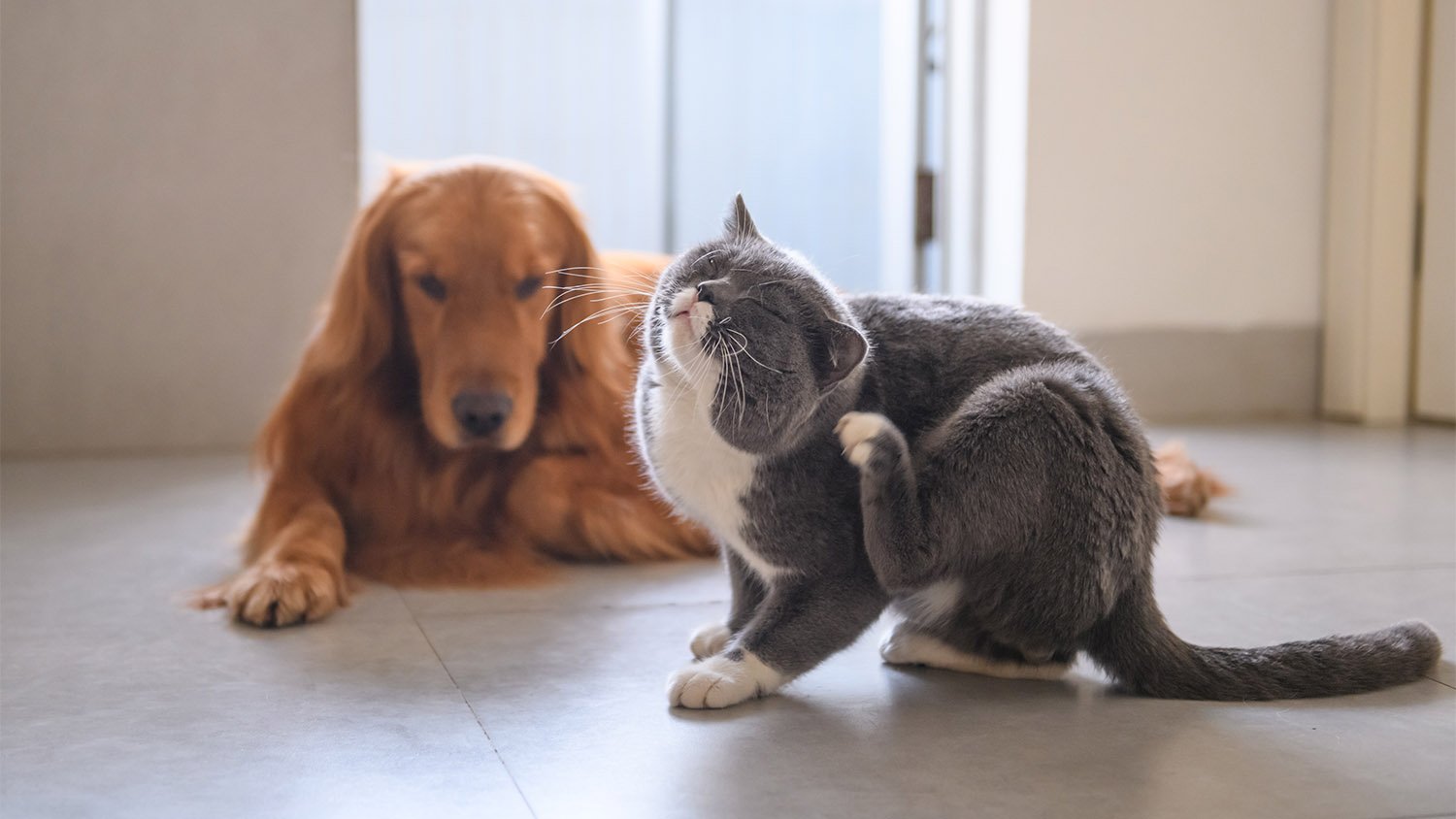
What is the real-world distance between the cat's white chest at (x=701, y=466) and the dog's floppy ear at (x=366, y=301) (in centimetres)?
80

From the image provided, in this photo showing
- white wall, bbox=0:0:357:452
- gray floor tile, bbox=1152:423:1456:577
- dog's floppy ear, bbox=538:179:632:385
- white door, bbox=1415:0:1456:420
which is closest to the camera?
gray floor tile, bbox=1152:423:1456:577

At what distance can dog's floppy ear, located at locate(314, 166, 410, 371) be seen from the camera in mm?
1982

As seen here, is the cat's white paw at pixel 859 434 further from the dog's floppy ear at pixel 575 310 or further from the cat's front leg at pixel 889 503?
the dog's floppy ear at pixel 575 310

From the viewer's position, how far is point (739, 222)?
54.2 inches

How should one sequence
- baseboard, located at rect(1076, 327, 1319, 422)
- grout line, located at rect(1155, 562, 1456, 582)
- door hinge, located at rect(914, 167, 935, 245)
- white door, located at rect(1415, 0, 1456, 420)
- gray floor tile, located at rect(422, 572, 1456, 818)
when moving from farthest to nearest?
door hinge, located at rect(914, 167, 935, 245), baseboard, located at rect(1076, 327, 1319, 422), white door, located at rect(1415, 0, 1456, 420), grout line, located at rect(1155, 562, 1456, 582), gray floor tile, located at rect(422, 572, 1456, 818)

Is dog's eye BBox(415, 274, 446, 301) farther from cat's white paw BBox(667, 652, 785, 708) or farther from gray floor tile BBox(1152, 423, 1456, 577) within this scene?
gray floor tile BBox(1152, 423, 1456, 577)

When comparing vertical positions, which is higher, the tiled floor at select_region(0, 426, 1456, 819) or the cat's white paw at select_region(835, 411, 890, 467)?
the cat's white paw at select_region(835, 411, 890, 467)

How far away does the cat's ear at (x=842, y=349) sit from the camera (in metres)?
1.19

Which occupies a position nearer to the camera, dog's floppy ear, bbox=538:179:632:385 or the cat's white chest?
the cat's white chest

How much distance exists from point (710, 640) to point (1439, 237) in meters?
2.75

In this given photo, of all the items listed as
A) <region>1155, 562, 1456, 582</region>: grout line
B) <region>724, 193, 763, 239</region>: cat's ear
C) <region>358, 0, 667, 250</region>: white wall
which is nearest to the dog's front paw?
<region>724, 193, 763, 239</region>: cat's ear

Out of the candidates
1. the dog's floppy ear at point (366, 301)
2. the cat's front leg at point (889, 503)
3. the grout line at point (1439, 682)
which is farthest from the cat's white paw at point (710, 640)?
the dog's floppy ear at point (366, 301)

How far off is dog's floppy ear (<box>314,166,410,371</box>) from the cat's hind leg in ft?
3.23

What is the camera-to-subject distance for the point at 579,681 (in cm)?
137
